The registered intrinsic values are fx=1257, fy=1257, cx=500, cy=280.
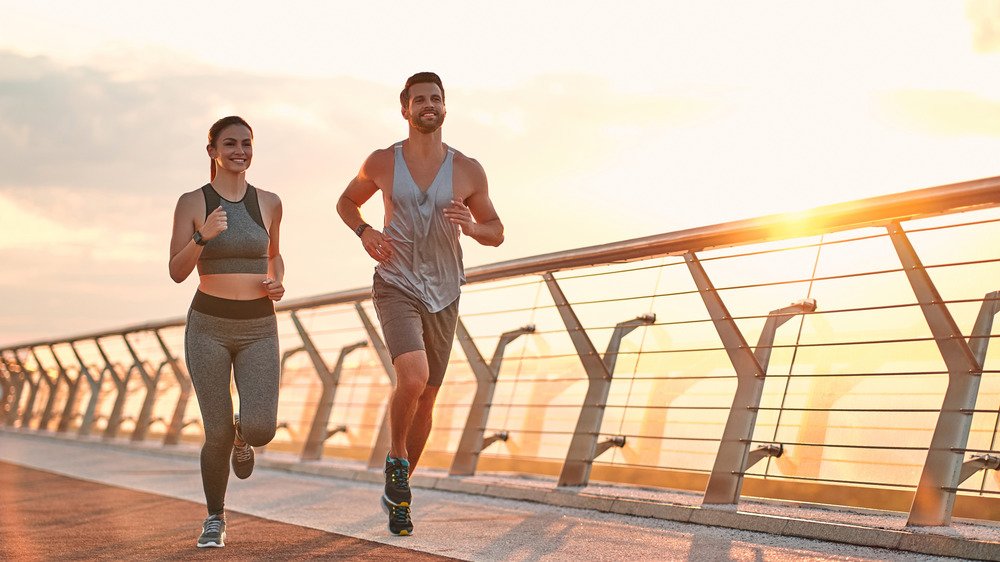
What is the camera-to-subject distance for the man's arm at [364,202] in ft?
17.8

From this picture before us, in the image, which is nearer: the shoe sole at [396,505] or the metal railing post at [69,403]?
the shoe sole at [396,505]

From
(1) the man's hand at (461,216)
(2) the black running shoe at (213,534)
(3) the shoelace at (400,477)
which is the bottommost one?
(2) the black running shoe at (213,534)

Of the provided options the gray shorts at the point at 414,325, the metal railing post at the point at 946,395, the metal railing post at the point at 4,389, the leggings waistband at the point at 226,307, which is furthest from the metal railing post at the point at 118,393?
the metal railing post at the point at 946,395

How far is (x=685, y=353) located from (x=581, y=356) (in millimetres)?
739

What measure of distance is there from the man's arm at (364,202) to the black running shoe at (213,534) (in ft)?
4.26

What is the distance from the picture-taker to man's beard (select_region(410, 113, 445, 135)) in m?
5.40

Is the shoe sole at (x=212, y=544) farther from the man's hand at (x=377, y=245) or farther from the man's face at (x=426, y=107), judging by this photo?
the man's face at (x=426, y=107)

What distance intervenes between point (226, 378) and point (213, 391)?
0.25ft

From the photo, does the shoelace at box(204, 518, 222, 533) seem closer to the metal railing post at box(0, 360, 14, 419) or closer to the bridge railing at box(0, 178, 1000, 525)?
the bridge railing at box(0, 178, 1000, 525)

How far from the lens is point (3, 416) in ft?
76.5

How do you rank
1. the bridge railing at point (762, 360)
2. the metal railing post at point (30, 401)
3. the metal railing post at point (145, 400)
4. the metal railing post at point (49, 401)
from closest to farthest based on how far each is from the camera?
the bridge railing at point (762, 360) → the metal railing post at point (145, 400) → the metal railing post at point (49, 401) → the metal railing post at point (30, 401)

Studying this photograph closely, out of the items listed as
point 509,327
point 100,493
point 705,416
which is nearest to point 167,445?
point 100,493

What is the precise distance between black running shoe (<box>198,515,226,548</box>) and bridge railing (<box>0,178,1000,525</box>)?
6.89ft

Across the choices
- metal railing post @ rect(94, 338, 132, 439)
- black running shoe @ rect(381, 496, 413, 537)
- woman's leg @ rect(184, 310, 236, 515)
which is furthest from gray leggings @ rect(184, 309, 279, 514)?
metal railing post @ rect(94, 338, 132, 439)
